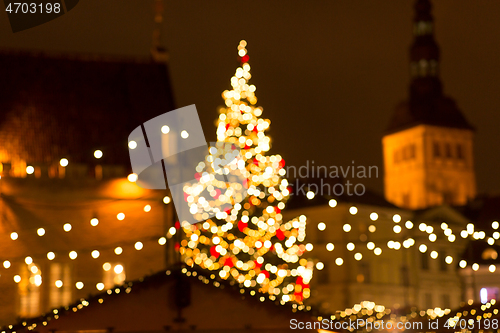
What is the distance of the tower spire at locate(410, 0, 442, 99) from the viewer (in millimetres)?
65875

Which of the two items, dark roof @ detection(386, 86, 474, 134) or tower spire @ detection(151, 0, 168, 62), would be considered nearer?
tower spire @ detection(151, 0, 168, 62)

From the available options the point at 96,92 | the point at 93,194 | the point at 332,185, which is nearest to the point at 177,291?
the point at 93,194

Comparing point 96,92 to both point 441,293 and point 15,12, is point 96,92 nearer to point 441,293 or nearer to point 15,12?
point 15,12

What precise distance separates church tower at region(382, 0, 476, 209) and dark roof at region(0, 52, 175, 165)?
5137cm

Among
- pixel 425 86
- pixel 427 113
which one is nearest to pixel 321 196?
pixel 425 86

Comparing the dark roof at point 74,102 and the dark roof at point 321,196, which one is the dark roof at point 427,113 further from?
the dark roof at point 74,102

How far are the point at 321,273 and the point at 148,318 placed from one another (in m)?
26.5

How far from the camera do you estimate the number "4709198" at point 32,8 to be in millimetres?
10539

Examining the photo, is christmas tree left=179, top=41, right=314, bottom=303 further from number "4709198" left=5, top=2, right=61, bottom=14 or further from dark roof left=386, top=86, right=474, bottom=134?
dark roof left=386, top=86, right=474, bottom=134

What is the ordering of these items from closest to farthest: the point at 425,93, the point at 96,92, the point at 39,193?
the point at 39,193, the point at 96,92, the point at 425,93

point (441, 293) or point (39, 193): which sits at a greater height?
point (39, 193)

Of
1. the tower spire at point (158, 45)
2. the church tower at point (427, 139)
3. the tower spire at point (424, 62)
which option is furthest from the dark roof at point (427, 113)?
the tower spire at point (158, 45)

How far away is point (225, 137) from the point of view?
599 inches

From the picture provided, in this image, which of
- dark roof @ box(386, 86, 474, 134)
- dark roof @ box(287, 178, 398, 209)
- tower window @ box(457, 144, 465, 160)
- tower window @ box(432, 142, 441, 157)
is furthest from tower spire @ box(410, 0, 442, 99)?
dark roof @ box(287, 178, 398, 209)
